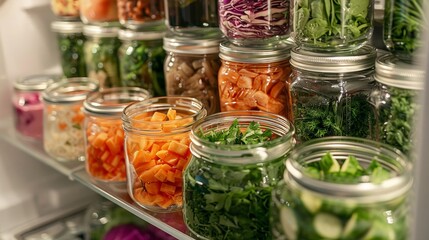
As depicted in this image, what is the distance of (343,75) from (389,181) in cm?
27

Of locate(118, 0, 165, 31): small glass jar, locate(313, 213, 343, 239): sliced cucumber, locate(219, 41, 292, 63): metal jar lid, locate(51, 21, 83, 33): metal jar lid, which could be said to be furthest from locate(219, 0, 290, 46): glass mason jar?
locate(51, 21, 83, 33): metal jar lid

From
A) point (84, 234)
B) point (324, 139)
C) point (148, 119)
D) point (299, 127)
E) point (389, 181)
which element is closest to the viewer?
point (389, 181)

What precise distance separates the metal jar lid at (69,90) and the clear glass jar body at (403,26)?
30.6 inches

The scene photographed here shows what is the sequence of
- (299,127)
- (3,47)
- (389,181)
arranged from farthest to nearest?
(3,47), (299,127), (389,181)

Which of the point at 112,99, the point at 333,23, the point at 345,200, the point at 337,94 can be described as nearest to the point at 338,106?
the point at 337,94

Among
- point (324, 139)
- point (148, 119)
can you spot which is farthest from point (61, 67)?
point (324, 139)

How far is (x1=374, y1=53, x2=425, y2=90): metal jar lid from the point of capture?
2.71ft

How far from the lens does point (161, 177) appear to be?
3.34 feet

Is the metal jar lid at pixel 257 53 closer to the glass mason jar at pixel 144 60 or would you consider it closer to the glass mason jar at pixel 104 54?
the glass mason jar at pixel 144 60

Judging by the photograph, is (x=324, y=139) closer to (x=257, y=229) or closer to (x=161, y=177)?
(x=257, y=229)

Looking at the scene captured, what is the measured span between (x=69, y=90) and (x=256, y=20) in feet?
2.21

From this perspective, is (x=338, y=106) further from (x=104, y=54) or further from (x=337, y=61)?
(x=104, y=54)

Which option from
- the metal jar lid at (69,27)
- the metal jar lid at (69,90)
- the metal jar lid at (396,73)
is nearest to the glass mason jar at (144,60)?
the metal jar lid at (69,90)

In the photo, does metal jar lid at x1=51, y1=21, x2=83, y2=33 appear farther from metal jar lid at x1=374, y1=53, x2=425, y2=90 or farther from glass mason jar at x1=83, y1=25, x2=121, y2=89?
metal jar lid at x1=374, y1=53, x2=425, y2=90
